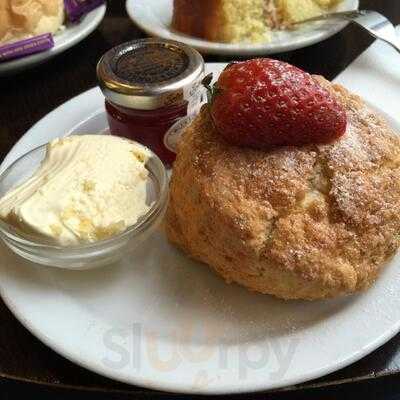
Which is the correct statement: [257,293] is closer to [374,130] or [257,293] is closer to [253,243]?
[253,243]

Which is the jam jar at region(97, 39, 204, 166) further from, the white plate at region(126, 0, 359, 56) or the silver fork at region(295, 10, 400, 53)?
the silver fork at region(295, 10, 400, 53)

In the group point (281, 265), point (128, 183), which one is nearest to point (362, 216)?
point (281, 265)

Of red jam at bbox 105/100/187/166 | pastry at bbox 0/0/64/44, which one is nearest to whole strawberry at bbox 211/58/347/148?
red jam at bbox 105/100/187/166

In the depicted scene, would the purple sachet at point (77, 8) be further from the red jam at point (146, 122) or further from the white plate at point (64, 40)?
the red jam at point (146, 122)

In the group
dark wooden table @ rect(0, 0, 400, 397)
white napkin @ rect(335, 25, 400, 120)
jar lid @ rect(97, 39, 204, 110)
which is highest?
jar lid @ rect(97, 39, 204, 110)

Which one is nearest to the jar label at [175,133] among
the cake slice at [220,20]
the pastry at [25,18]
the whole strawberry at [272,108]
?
the whole strawberry at [272,108]

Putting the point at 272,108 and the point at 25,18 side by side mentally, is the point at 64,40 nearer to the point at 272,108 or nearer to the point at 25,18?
the point at 25,18

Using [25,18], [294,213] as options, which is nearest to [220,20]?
[25,18]
